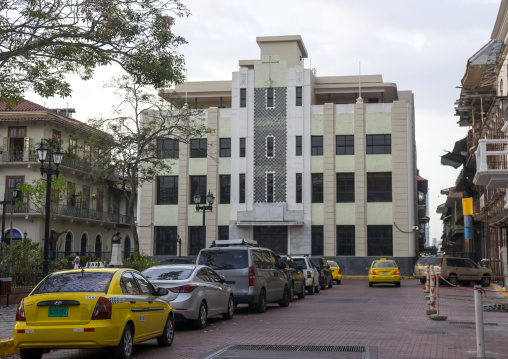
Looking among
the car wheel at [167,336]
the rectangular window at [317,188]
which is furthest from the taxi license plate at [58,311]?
the rectangular window at [317,188]

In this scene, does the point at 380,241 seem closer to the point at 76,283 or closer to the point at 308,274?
the point at 308,274

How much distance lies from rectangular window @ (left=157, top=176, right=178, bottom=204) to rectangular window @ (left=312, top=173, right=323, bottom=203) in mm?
11062

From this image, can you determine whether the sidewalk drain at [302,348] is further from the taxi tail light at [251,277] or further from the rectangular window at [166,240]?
the rectangular window at [166,240]

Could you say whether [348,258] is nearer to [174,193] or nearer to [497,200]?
[174,193]

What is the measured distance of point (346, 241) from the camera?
51.2 metres

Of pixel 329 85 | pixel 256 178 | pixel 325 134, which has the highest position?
pixel 329 85

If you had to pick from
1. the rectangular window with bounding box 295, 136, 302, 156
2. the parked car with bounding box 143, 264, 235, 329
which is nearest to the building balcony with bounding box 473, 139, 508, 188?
the parked car with bounding box 143, 264, 235, 329

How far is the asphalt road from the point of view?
11.3 meters

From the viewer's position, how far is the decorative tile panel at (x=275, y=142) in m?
52.6

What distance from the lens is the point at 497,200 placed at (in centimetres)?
3353

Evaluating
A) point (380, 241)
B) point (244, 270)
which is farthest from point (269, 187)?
point (244, 270)

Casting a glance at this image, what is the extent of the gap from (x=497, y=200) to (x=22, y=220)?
3351 cm

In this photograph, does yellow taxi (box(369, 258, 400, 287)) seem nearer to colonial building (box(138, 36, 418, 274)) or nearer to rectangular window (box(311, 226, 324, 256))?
colonial building (box(138, 36, 418, 274))

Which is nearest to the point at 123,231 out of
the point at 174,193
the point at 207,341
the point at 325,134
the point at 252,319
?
the point at 174,193
